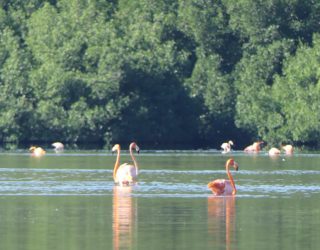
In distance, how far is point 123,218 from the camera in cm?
2200

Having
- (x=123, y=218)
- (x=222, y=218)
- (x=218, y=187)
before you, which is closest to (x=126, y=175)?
(x=218, y=187)

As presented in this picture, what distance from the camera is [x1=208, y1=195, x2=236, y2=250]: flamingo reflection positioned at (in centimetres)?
1934

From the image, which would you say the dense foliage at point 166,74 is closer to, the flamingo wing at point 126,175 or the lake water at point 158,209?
the lake water at point 158,209

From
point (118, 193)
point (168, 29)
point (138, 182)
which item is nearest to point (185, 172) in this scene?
point (138, 182)

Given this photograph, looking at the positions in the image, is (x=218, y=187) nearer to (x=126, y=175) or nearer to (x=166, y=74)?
(x=126, y=175)

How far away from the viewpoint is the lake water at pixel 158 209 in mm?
18984

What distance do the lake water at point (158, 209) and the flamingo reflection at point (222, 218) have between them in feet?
0.05

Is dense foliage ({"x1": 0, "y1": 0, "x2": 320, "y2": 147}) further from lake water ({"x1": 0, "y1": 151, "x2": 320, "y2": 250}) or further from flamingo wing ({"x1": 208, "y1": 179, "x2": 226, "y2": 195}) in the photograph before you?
flamingo wing ({"x1": 208, "y1": 179, "x2": 226, "y2": 195})

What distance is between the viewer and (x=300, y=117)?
5950 centimetres

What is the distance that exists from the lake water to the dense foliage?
23007mm

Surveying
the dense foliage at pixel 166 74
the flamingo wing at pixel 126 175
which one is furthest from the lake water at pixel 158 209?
the dense foliage at pixel 166 74

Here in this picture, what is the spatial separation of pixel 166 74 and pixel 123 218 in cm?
4260

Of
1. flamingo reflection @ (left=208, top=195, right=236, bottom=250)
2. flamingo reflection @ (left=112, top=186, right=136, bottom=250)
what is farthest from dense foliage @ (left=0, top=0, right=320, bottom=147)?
flamingo reflection @ (left=208, top=195, right=236, bottom=250)

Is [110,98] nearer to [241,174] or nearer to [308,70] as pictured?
[308,70]
